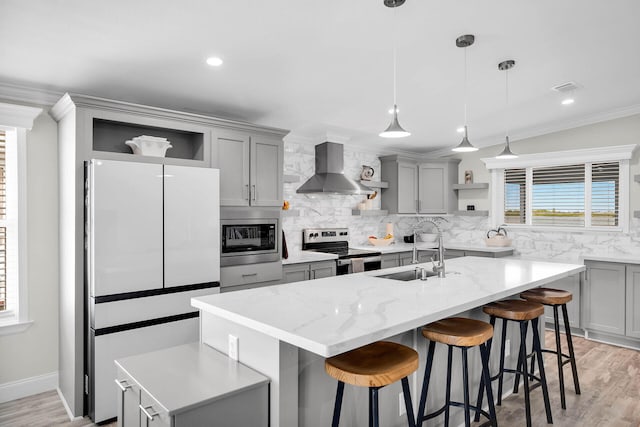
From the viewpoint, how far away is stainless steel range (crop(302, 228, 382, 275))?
4719 mm

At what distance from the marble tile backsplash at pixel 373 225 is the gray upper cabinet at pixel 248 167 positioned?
1.89ft

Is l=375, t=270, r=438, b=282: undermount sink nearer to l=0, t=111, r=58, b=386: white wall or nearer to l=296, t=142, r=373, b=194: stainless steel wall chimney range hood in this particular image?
l=296, t=142, r=373, b=194: stainless steel wall chimney range hood

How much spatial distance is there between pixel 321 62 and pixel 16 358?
322cm

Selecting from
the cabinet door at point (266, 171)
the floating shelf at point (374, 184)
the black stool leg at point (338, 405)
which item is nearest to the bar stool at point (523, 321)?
the black stool leg at point (338, 405)

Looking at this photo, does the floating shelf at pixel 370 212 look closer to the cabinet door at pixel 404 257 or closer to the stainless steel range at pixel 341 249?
the stainless steel range at pixel 341 249

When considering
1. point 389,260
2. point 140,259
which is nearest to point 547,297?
point 389,260

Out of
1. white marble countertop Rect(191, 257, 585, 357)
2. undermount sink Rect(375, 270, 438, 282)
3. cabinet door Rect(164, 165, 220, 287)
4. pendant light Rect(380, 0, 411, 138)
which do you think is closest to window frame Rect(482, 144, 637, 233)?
white marble countertop Rect(191, 257, 585, 357)

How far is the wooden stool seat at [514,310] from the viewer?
2588 mm

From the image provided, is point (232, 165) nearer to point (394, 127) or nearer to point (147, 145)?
point (147, 145)

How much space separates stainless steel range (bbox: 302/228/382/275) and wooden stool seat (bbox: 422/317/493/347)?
2362mm

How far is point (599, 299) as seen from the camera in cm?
452

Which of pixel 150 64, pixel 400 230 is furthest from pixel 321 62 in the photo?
pixel 400 230

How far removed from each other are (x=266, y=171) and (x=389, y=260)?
7.24 feet

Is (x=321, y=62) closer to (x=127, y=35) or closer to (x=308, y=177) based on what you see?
(x=127, y=35)
